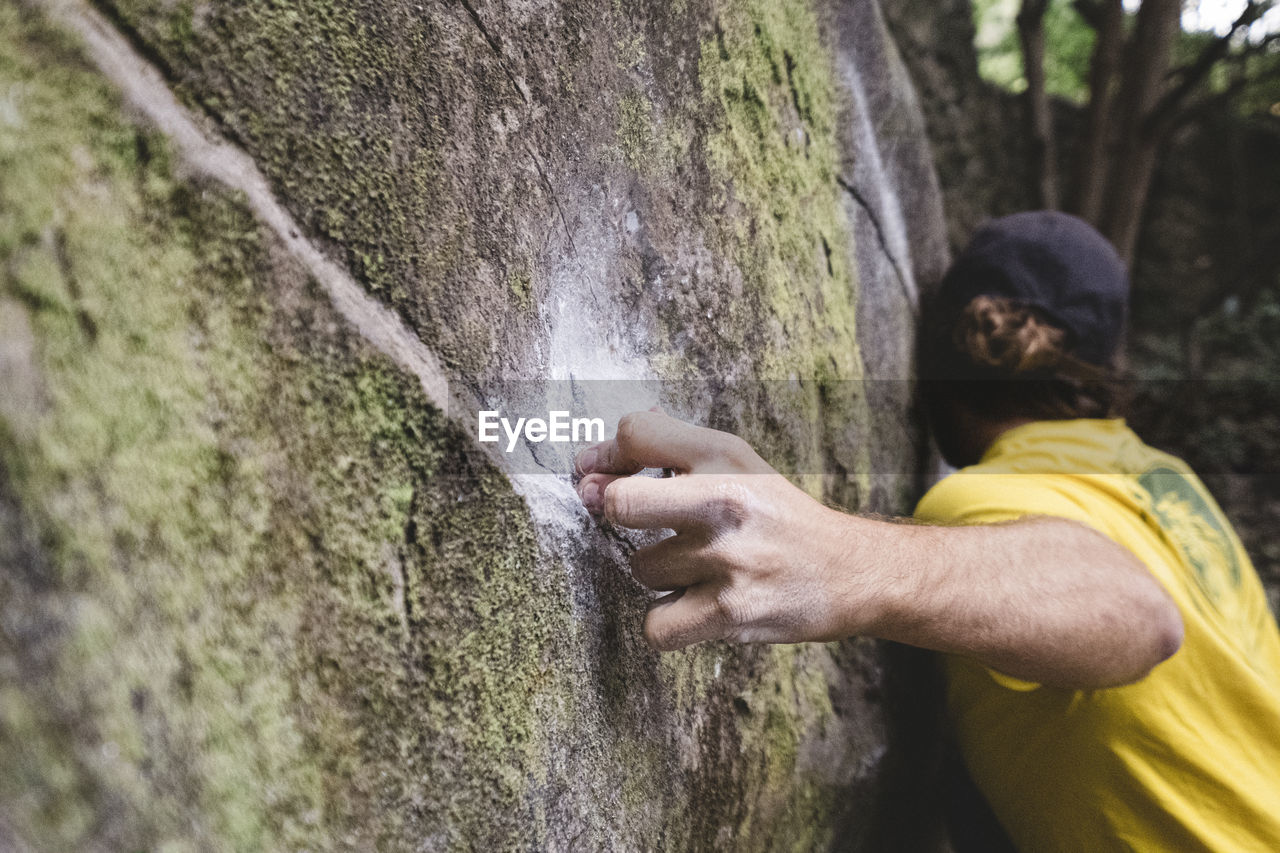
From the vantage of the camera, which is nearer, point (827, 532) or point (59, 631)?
point (59, 631)

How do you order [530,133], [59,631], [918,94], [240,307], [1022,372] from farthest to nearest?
[918,94] < [1022,372] < [530,133] < [240,307] < [59,631]

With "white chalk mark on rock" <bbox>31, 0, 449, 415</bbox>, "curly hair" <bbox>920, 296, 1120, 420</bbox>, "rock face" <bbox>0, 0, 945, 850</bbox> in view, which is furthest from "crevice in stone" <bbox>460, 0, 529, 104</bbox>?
"curly hair" <bbox>920, 296, 1120, 420</bbox>

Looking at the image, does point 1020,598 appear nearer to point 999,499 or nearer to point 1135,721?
point 999,499

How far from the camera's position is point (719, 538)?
68 centimetres

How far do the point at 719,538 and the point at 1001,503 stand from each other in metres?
0.72

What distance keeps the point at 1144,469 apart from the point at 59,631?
186 centimetres

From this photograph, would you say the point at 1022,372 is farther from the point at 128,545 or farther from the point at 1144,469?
the point at 128,545

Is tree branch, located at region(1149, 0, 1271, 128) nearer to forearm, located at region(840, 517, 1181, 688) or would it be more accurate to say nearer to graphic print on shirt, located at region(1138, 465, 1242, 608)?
graphic print on shirt, located at region(1138, 465, 1242, 608)

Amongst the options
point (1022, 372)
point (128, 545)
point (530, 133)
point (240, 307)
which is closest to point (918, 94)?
point (1022, 372)

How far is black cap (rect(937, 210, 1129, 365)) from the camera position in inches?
64.4

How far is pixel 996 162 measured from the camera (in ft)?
10.00

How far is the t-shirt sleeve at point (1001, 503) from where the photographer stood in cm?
111

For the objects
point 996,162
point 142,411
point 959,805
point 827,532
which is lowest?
point 959,805

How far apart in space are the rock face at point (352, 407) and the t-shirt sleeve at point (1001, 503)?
440mm
